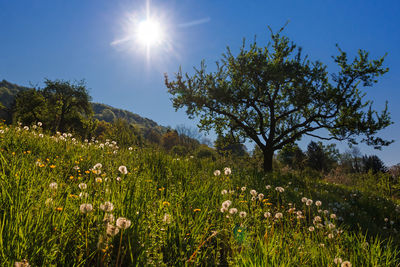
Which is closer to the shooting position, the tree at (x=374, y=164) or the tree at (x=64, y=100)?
the tree at (x=374, y=164)

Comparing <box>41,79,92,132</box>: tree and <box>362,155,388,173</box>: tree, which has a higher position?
<box>41,79,92,132</box>: tree

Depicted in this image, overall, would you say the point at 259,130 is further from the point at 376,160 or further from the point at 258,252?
the point at 376,160

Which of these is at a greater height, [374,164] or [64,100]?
[64,100]

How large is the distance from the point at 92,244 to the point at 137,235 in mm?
362

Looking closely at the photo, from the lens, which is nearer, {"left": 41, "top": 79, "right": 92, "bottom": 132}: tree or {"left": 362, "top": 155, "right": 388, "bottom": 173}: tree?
{"left": 362, "top": 155, "right": 388, "bottom": 173}: tree

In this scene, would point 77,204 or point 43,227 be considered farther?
point 77,204

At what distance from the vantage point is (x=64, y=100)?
37.7 meters

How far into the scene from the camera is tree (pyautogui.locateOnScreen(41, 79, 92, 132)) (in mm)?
36991

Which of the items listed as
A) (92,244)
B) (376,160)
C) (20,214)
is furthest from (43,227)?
(376,160)

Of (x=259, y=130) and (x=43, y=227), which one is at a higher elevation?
(x=259, y=130)

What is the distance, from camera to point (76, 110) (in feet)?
130

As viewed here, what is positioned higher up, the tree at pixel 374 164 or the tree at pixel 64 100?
the tree at pixel 64 100

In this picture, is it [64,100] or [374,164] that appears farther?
[64,100]

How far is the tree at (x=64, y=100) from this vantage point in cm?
3699
